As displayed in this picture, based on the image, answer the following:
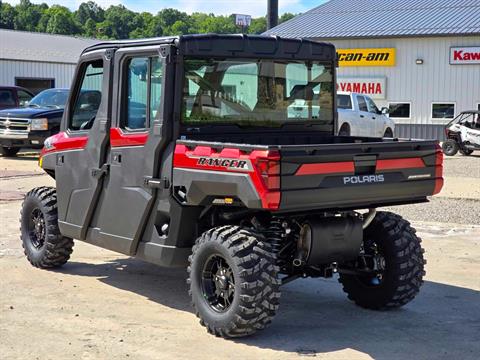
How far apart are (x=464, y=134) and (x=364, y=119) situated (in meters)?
3.11

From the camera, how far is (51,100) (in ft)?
70.9

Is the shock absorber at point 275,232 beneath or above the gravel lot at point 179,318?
above

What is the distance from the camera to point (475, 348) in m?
5.75

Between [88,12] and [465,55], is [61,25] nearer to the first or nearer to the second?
[88,12]

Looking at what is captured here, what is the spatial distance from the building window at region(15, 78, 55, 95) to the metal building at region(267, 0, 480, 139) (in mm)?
12181

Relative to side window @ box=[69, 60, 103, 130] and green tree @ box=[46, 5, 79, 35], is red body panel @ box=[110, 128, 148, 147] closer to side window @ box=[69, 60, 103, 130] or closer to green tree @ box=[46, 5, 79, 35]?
side window @ box=[69, 60, 103, 130]

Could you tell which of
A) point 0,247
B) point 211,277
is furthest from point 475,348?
point 0,247

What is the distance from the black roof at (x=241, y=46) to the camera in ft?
21.1

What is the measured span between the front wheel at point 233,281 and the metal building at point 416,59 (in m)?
24.7

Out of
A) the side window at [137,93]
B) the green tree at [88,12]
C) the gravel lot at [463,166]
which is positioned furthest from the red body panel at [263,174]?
the green tree at [88,12]

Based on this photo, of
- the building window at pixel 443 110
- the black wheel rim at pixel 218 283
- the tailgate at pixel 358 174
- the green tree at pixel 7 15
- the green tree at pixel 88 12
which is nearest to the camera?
the tailgate at pixel 358 174

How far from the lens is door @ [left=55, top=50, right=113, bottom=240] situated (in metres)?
7.09

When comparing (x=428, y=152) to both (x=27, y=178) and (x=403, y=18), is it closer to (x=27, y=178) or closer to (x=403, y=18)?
(x=27, y=178)

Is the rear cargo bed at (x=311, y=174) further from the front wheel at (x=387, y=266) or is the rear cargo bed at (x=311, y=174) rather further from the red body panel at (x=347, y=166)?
the front wheel at (x=387, y=266)
